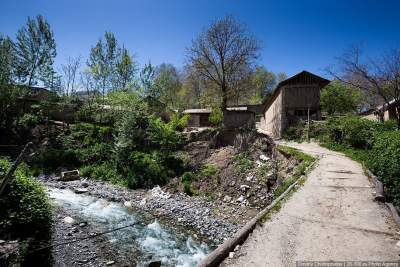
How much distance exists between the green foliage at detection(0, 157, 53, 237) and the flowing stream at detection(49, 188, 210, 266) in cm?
255

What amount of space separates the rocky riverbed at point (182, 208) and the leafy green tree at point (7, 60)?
16.1 m

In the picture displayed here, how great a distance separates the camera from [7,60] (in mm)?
26453

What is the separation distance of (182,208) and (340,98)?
27.4 meters

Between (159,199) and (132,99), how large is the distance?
1390cm

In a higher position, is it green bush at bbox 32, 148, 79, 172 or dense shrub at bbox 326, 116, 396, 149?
dense shrub at bbox 326, 116, 396, 149

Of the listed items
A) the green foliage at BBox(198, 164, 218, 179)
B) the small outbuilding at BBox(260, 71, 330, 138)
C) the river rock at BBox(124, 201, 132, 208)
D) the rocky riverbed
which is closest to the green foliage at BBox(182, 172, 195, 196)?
the rocky riverbed

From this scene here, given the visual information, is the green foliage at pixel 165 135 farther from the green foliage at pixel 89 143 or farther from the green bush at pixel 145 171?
the green foliage at pixel 89 143

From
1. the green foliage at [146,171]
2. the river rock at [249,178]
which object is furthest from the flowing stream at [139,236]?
the river rock at [249,178]

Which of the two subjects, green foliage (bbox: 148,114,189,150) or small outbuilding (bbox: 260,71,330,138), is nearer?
green foliage (bbox: 148,114,189,150)

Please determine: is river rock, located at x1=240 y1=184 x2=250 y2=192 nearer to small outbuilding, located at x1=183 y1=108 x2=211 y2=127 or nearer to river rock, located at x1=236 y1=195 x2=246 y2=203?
river rock, located at x1=236 y1=195 x2=246 y2=203

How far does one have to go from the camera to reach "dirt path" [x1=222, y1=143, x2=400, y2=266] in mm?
5066

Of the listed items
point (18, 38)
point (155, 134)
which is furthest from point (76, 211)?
point (18, 38)

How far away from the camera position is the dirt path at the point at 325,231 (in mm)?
5066

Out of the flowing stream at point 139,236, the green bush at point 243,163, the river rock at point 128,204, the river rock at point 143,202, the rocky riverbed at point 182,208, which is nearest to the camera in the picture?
the flowing stream at point 139,236
